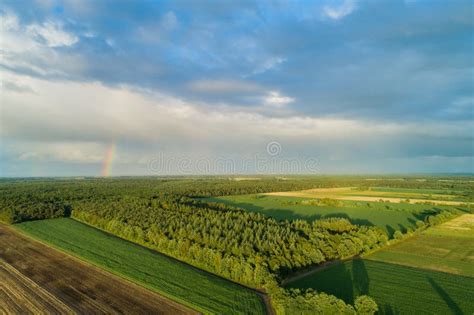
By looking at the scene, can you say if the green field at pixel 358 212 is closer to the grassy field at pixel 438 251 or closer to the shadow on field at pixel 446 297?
the grassy field at pixel 438 251

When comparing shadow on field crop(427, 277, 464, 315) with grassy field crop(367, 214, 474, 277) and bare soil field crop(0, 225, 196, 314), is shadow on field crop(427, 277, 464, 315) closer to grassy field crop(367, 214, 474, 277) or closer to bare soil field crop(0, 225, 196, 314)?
grassy field crop(367, 214, 474, 277)

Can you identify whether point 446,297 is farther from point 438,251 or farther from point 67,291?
point 67,291

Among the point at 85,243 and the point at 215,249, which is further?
the point at 85,243

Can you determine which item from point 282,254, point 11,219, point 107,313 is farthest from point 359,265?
point 11,219

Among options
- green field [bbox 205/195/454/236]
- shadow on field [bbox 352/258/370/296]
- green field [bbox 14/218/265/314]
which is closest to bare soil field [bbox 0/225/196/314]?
green field [bbox 14/218/265/314]

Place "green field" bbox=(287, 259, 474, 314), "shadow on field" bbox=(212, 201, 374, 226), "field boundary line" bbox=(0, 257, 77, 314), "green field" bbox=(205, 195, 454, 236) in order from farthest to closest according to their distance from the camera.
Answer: "shadow on field" bbox=(212, 201, 374, 226) < "green field" bbox=(205, 195, 454, 236) < "field boundary line" bbox=(0, 257, 77, 314) < "green field" bbox=(287, 259, 474, 314)

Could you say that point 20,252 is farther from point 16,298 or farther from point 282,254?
point 282,254
